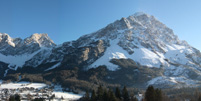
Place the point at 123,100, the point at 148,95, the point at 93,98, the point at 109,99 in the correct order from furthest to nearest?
the point at 93,98 < the point at 123,100 < the point at 109,99 < the point at 148,95

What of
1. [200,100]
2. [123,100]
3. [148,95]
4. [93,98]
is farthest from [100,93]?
[200,100]

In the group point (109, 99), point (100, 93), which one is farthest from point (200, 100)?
point (100, 93)

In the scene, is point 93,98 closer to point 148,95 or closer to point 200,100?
point 148,95

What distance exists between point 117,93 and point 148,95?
28.7 meters

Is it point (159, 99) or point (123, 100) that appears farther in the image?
point (123, 100)

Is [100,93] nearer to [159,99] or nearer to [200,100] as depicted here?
[159,99]

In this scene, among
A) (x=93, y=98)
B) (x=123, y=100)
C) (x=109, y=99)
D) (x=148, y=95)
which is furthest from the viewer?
(x=93, y=98)

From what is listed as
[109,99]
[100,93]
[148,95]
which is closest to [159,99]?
[148,95]

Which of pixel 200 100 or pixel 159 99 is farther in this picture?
pixel 200 100

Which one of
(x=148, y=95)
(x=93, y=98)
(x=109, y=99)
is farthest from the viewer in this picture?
(x=93, y=98)

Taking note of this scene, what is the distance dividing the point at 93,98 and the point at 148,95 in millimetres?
43835

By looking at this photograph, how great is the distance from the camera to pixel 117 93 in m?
108

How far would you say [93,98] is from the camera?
116188 millimetres

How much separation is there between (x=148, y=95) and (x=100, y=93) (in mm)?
37054
